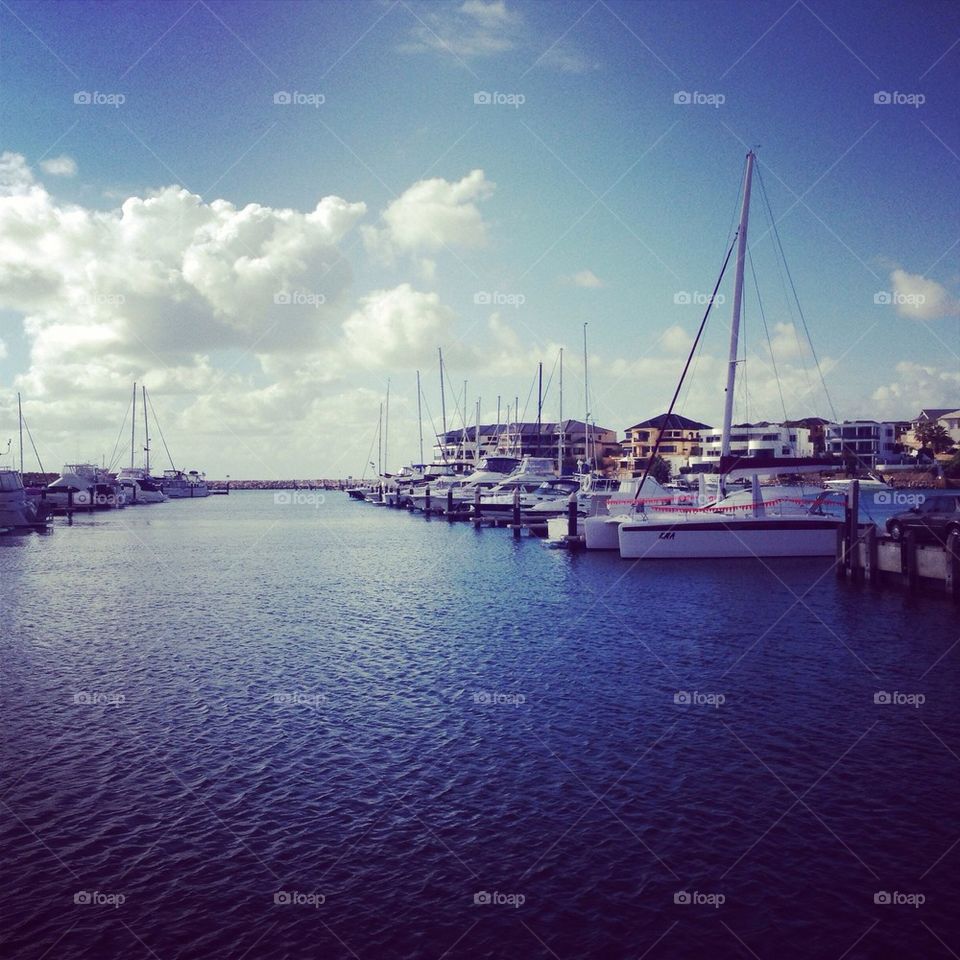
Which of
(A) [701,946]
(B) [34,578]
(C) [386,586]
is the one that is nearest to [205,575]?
(B) [34,578]

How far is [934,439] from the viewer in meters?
130

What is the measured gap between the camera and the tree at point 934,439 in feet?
427

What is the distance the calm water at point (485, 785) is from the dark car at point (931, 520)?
6.09 meters

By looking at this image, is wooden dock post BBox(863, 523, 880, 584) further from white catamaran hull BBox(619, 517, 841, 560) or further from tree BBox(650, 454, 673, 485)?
tree BBox(650, 454, 673, 485)

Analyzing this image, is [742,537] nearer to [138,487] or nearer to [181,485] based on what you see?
[138,487]

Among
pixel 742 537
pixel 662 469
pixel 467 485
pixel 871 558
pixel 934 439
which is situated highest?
pixel 934 439

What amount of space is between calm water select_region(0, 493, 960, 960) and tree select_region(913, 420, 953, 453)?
114m

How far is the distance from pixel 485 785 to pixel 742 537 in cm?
3375

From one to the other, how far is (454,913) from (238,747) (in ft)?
25.9

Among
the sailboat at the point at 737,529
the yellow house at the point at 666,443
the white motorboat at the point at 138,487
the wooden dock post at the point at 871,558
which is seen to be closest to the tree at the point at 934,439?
the yellow house at the point at 666,443

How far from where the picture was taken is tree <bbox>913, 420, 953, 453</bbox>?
13025 cm

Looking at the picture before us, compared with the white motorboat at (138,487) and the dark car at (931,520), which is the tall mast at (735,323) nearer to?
the dark car at (931,520)

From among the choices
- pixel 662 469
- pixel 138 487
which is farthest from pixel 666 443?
pixel 138 487

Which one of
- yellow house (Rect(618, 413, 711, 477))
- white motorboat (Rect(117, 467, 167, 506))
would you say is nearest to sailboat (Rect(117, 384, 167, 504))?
white motorboat (Rect(117, 467, 167, 506))
